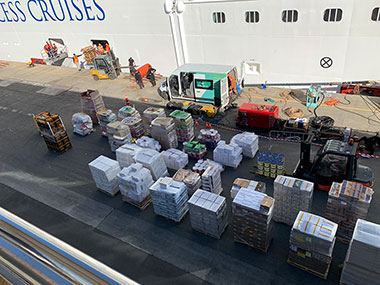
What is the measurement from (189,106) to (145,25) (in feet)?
32.4

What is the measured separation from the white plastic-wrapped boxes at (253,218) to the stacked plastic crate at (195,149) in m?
4.96

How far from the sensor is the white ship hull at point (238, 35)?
17203 mm

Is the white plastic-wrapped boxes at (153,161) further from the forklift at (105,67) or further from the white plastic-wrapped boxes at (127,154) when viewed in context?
the forklift at (105,67)

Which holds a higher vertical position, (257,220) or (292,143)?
(257,220)

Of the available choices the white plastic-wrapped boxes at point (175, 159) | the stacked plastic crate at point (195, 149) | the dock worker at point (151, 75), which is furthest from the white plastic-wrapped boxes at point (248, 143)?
the dock worker at point (151, 75)

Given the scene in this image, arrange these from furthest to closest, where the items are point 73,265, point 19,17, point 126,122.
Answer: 1. point 19,17
2. point 126,122
3. point 73,265

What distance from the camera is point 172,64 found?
24812 millimetres

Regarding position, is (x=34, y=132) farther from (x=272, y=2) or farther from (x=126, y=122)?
(x=272, y=2)

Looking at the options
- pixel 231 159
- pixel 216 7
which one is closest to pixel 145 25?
pixel 216 7

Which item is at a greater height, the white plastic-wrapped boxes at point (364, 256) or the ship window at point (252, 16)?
the ship window at point (252, 16)

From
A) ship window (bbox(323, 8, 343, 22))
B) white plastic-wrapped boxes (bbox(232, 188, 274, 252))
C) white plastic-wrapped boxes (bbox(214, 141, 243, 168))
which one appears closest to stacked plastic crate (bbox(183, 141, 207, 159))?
white plastic-wrapped boxes (bbox(214, 141, 243, 168))

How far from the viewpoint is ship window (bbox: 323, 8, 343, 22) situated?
16672 mm

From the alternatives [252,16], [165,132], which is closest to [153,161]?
[165,132]

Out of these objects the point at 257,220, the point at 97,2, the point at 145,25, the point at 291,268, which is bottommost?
the point at 291,268
